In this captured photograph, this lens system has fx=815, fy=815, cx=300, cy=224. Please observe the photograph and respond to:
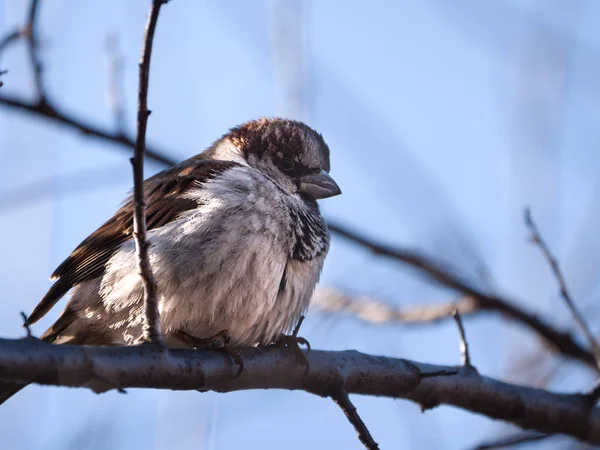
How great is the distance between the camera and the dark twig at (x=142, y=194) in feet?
8.24

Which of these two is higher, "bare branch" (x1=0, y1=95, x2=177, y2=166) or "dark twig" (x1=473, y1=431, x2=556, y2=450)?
"bare branch" (x1=0, y1=95, x2=177, y2=166)

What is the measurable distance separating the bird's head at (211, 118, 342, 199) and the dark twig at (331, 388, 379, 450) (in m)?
1.36

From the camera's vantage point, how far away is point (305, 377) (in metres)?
3.55

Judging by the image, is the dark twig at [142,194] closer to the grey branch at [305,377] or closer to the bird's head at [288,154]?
the grey branch at [305,377]

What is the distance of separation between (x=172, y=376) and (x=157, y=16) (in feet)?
4.47

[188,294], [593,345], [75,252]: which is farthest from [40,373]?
[593,345]

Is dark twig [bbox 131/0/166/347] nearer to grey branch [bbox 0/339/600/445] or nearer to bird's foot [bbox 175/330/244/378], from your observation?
grey branch [bbox 0/339/600/445]

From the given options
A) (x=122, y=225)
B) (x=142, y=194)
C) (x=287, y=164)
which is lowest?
(x=122, y=225)

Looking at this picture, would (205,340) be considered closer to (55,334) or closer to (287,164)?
(55,334)

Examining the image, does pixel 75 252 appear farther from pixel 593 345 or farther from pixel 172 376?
pixel 593 345

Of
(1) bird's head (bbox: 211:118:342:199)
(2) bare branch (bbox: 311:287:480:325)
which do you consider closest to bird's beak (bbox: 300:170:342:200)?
(1) bird's head (bbox: 211:118:342:199)

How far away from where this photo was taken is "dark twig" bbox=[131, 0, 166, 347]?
8.24ft

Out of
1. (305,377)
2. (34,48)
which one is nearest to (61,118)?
(34,48)

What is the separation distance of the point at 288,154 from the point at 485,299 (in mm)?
1408
